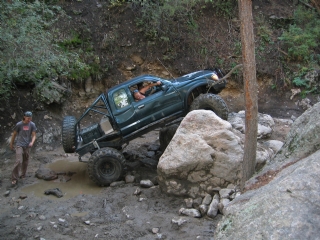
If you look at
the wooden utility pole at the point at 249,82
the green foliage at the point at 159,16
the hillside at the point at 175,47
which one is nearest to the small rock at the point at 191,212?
the wooden utility pole at the point at 249,82

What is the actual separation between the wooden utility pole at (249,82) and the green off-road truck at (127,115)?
9.01ft

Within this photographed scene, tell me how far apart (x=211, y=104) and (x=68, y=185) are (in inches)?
148

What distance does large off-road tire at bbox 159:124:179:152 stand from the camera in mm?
9619

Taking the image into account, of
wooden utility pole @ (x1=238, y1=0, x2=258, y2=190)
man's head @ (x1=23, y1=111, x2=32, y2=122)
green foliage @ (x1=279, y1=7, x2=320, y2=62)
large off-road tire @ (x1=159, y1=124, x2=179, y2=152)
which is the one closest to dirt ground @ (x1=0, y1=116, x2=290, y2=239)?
A: large off-road tire @ (x1=159, y1=124, x2=179, y2=152)

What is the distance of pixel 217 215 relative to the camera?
6.71 meters

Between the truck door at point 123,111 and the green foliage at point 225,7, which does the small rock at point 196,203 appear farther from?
the green foliage at point 225,7

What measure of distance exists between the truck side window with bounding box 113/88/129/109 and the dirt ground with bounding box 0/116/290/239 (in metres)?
1.68

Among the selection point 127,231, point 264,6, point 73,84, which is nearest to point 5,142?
point 73,84

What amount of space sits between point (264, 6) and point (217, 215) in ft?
38.8

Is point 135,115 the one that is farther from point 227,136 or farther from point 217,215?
point 217,215

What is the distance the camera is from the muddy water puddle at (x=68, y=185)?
8.29 metres

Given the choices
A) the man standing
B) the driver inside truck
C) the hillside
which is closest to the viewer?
the man standing

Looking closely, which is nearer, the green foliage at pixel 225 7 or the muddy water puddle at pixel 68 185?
the muddy water puddle at pixel 68 185

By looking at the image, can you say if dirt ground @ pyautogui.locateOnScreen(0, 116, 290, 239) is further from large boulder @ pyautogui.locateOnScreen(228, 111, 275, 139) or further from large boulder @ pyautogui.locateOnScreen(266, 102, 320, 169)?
large boulder @ pyautogui.locateOnScreen(228, 111, 275, 139)
